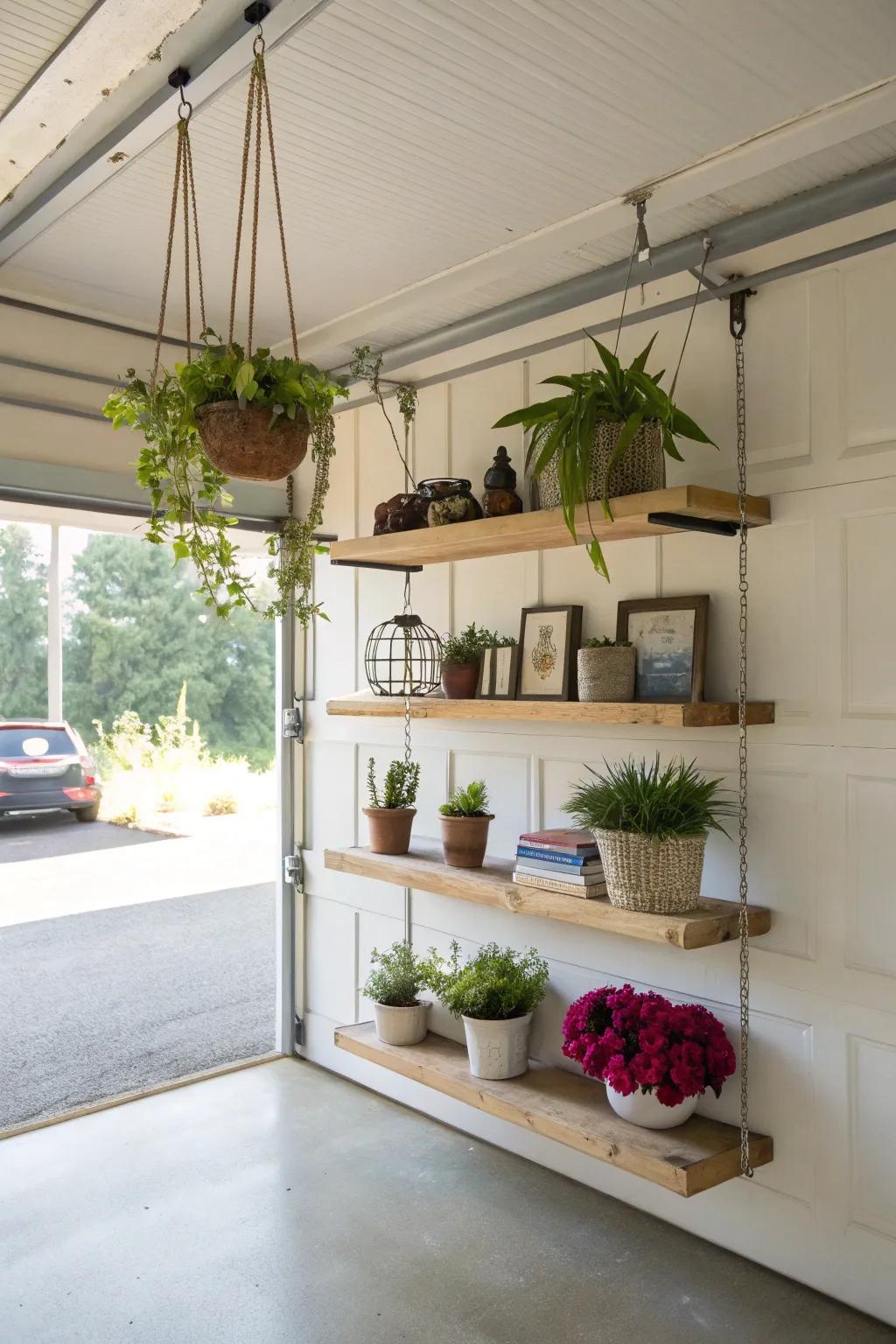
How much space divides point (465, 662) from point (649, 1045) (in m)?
1.16

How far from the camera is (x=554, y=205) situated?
2.41 meters

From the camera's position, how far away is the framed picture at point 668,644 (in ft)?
7.94

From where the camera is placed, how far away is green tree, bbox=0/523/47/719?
6707mm

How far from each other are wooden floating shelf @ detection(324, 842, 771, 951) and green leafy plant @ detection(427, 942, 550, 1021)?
254 millimetres

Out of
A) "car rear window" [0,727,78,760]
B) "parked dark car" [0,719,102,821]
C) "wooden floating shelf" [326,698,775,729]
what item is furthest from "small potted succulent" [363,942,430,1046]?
"car rear window" [0,727,78,760]

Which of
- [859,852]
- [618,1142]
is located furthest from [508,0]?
[618,1142]

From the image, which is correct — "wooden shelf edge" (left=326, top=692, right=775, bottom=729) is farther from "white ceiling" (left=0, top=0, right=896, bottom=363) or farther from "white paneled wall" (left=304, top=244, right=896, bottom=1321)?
"white ceiling" (left=0, top=0, right=896, bottom=363)

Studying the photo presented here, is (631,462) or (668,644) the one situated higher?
(631,462)

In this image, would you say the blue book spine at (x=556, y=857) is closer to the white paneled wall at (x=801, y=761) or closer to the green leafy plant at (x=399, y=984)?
the white paneled wall at (x=801, y=761)

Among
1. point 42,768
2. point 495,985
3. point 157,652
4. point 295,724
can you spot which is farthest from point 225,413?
point 157,652

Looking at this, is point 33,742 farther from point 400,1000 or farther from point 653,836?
point 653,836

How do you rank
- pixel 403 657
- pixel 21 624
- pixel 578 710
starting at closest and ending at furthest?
pixel 578 710
pixel 403 657
pixel 21 624

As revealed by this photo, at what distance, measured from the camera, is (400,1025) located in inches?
117

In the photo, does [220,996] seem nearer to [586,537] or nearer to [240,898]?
[240,898]
